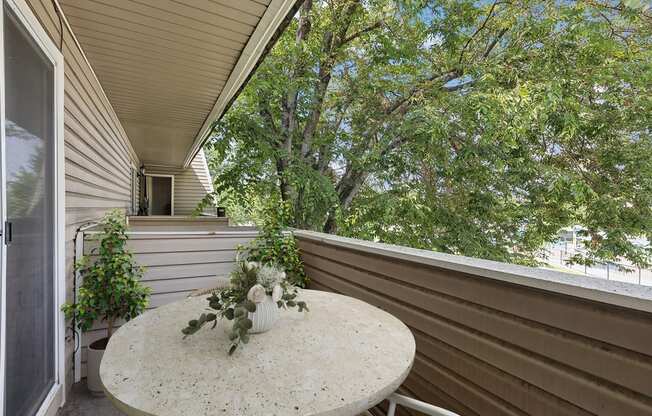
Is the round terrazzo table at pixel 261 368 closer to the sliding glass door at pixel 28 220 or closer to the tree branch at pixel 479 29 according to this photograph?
the sliding glass door at pixel 28 220

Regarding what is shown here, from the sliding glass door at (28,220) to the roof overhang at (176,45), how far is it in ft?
2.15

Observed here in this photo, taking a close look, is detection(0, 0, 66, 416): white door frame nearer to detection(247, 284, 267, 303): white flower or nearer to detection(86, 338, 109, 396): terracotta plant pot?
detection(86, 338, 109, 396): terracotta plant pot

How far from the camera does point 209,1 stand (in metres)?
2.07

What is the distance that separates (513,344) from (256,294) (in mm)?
1036

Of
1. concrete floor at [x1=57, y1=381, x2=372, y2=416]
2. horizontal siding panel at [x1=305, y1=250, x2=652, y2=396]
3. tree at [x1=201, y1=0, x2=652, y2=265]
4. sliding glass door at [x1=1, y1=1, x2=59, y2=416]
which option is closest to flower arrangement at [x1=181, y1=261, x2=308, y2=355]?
horizontal siding panel at [x1=305, y1=250, x2=652, y2=396]

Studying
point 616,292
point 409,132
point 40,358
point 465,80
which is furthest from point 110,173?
point 465,80

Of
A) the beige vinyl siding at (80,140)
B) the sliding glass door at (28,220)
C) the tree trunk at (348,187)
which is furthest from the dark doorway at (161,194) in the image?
the sliding glass door at (28,220)

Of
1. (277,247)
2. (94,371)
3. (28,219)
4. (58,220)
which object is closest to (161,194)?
(277,247)

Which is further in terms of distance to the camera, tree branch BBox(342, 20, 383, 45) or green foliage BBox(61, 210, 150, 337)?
tree branch BBox(342, 20, 383, 45)

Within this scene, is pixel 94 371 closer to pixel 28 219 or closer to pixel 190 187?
pixel 28 219

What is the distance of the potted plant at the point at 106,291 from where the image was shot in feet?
7.57

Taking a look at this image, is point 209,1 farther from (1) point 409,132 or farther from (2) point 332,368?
(1) point 409,132

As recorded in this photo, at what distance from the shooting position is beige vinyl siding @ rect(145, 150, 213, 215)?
11516mm

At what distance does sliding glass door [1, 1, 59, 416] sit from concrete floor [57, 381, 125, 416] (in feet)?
0.85
